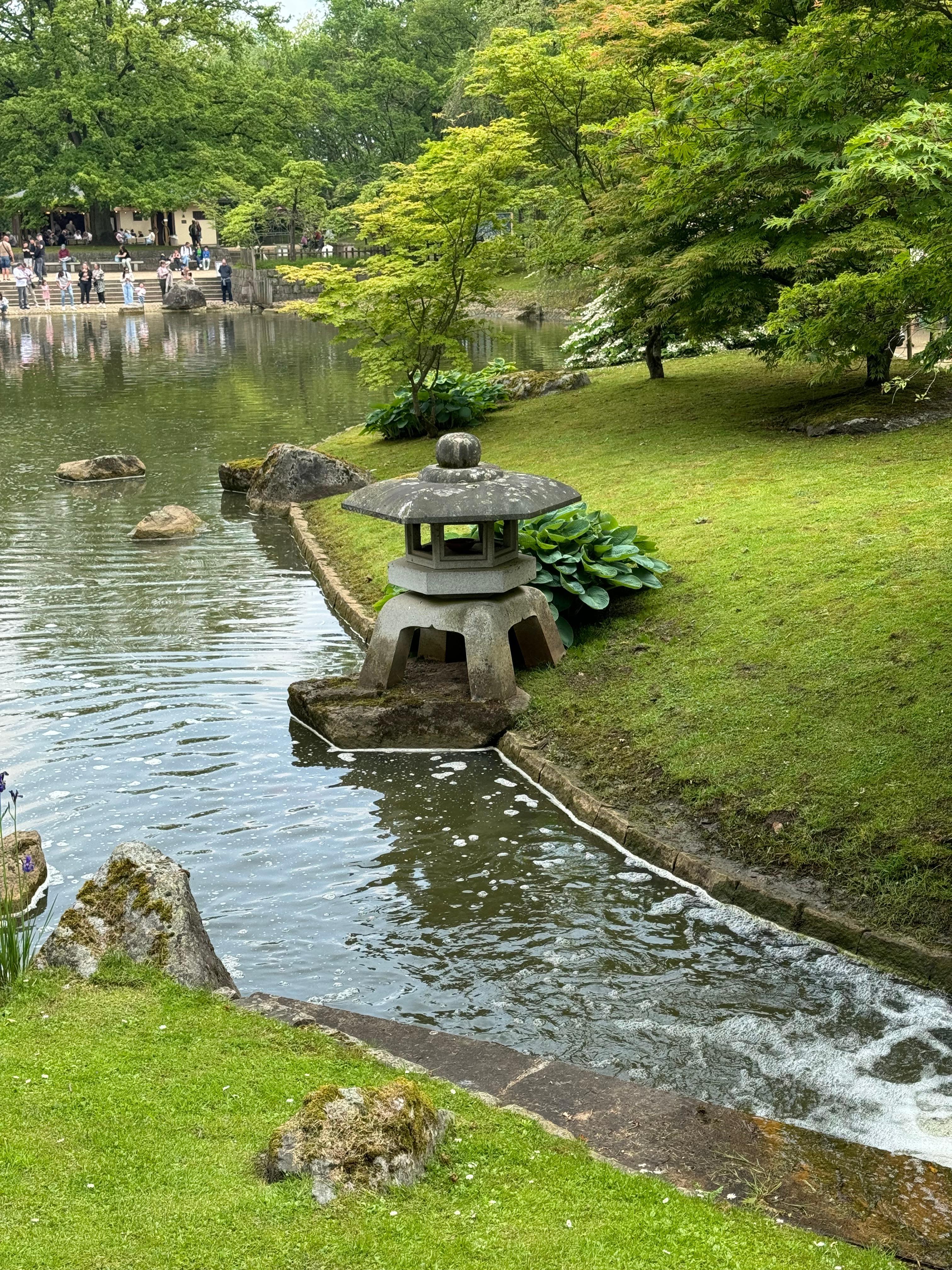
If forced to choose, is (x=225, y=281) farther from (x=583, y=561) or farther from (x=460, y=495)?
(x=460, y=495)

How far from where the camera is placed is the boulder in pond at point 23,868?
8453 millimetres

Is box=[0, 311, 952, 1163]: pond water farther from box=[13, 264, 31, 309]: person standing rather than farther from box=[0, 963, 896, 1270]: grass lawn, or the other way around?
box=[13, 264, 31, 309]: person standing

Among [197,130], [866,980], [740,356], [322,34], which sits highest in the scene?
[322,34]

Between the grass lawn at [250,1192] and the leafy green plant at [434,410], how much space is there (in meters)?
18.8

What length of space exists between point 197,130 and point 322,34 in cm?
2482

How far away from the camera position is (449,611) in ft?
38.9

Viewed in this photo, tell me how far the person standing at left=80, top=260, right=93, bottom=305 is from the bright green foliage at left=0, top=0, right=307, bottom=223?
5.31m

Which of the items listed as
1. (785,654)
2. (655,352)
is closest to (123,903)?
(785,654)

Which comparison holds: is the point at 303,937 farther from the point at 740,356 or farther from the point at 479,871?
the point at 740,356

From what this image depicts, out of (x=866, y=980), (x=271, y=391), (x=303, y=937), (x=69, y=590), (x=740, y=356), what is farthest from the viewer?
(x=271, y=391)

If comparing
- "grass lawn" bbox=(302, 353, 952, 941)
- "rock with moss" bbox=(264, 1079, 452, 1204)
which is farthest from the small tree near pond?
"rock with moss" bbox=(264, 1079, 452, 1204)

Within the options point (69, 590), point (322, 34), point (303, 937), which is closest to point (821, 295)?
point (303, 937)

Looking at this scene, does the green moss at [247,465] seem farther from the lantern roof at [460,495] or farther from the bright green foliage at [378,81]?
the bright green foliage at [378,81]

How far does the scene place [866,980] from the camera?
7863 mm
